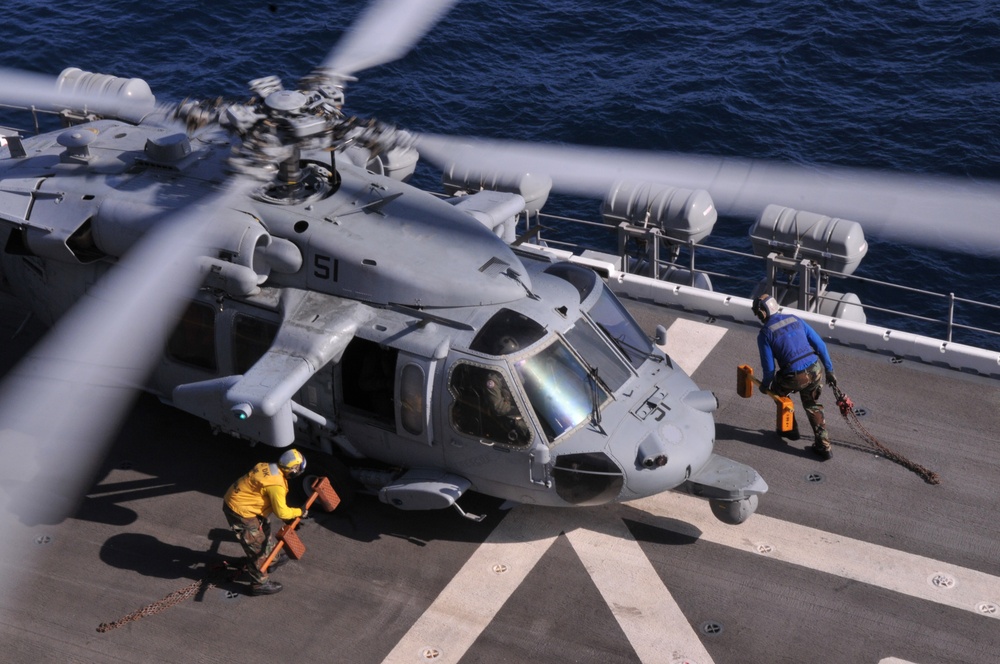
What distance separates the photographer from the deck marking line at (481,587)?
47.1 feet

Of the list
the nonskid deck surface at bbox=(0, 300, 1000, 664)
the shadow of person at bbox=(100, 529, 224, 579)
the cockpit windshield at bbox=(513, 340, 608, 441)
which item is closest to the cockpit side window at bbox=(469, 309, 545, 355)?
the cockpit windshield at bbox=(513, 340, 608, 441)

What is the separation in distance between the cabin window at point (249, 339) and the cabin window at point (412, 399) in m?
2.02

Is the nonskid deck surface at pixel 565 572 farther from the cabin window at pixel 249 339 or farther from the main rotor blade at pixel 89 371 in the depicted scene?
the cabin window at pixel 249 339

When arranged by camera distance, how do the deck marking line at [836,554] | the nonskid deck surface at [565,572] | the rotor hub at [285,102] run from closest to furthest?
1. the rotor hub at [285,102]
2. the nonskid deck surface at [565,572]
3. the deck marking line at [836,554]

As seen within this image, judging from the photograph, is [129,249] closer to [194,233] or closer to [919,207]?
[194,233]

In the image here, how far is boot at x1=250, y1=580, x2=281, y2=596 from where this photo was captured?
15086 mm

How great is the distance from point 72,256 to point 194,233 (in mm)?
2536

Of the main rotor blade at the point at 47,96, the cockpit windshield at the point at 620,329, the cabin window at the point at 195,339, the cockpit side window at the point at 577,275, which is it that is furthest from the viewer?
the main rotor blade at the point at 47,96

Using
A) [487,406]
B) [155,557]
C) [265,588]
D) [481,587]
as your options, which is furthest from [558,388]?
[155,557]

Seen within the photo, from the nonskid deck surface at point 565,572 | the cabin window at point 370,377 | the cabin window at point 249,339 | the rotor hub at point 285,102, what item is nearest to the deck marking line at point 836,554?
the nonskid deck surface at point 565,572

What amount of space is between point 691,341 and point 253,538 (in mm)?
8969

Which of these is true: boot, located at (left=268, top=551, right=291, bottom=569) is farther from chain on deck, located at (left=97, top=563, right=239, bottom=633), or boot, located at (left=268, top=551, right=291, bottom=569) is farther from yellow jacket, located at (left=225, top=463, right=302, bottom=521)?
yellow jacket, located at (left=225, top=463, right=302, bottom=521)

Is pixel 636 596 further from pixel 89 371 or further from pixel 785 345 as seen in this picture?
pixel 89 371

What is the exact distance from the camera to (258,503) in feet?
48.5
